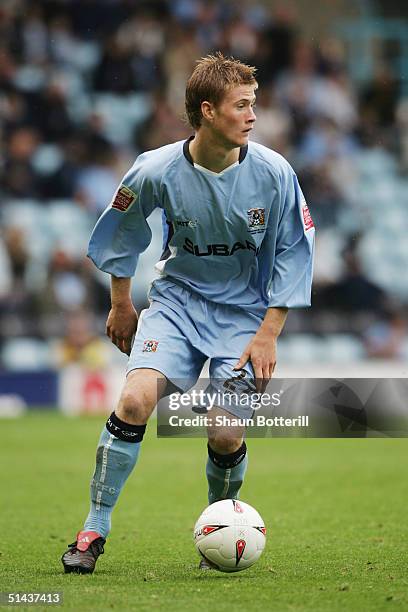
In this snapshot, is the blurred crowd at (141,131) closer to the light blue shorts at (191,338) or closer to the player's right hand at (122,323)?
the player's right hand at (122,323)

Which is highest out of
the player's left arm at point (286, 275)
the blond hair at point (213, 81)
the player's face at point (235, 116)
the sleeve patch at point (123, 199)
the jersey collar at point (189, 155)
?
the blond hair at point (213, 81)

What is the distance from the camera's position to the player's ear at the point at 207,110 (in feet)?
18.2

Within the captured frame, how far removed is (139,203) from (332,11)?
16076 millimetres

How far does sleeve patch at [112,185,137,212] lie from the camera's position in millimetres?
5758

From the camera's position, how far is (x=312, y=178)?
17953 millimetres

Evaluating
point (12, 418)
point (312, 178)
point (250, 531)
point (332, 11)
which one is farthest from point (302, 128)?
point (250, 531)

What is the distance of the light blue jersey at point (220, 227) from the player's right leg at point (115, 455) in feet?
2.10

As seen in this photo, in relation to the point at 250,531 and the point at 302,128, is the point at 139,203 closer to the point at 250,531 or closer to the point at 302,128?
the point at 250,531

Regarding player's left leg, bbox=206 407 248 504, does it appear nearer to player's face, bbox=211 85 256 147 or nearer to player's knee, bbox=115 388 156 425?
player's knee, bbox=115 388 156 425

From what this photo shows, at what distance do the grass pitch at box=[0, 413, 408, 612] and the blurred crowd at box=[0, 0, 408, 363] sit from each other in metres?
3.12

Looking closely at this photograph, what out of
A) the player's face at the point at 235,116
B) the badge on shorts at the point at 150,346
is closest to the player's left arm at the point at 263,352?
the badge on shorts at the point at 150,346

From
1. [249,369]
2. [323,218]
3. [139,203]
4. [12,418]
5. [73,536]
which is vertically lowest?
[12,418]

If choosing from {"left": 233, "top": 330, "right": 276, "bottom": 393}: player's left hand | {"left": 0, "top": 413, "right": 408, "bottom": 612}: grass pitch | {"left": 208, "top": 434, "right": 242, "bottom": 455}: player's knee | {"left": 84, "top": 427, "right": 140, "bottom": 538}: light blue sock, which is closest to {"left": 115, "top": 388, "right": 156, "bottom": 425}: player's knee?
{"left": 84, "top": 427, "right": 140, "bottom": 538}: light blue sock

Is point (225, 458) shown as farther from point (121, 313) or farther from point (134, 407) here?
point (121, 313)
